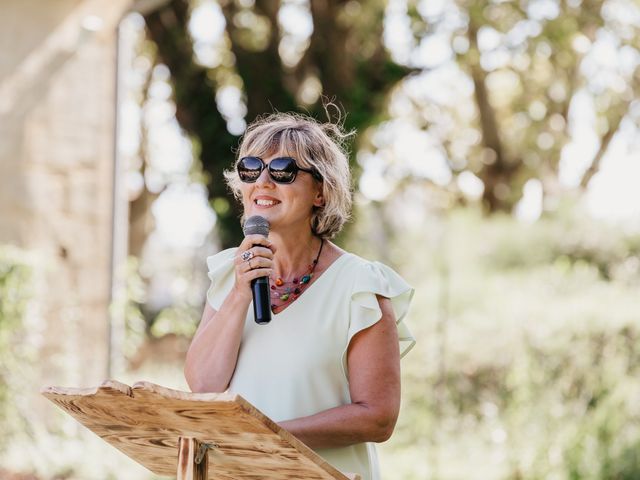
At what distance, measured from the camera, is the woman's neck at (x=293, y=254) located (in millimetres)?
2980

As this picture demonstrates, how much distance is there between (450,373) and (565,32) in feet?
12.9

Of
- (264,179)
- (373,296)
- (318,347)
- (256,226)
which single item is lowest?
(318,347)

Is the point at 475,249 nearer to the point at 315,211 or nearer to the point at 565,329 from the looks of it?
the point at 565,329

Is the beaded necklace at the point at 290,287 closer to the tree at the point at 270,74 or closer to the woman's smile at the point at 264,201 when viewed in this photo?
the woman's smile at the point at 264,201

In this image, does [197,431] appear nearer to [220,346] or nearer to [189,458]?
[189,458]

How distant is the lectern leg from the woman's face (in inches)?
27.2

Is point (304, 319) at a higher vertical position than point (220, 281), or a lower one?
lower

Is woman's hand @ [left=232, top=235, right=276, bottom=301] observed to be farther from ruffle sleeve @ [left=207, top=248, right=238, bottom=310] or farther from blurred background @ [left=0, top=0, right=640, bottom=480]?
blurred background @ [left=0, top=0, right=640, bottom=480]

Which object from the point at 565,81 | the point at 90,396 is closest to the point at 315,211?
the point at 90,396

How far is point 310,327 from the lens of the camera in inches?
112

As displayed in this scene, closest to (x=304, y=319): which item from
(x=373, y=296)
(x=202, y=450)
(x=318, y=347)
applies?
(x=318, y=347)

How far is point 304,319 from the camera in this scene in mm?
2861

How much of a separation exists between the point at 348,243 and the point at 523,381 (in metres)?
3.53

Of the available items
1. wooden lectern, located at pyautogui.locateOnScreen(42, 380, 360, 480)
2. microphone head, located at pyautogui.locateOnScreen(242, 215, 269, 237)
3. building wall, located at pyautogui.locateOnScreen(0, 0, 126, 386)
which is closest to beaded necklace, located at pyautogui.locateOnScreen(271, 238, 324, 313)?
microphone head, located at pyautogui.locateOnScreen(242, 215, 269, 237)
